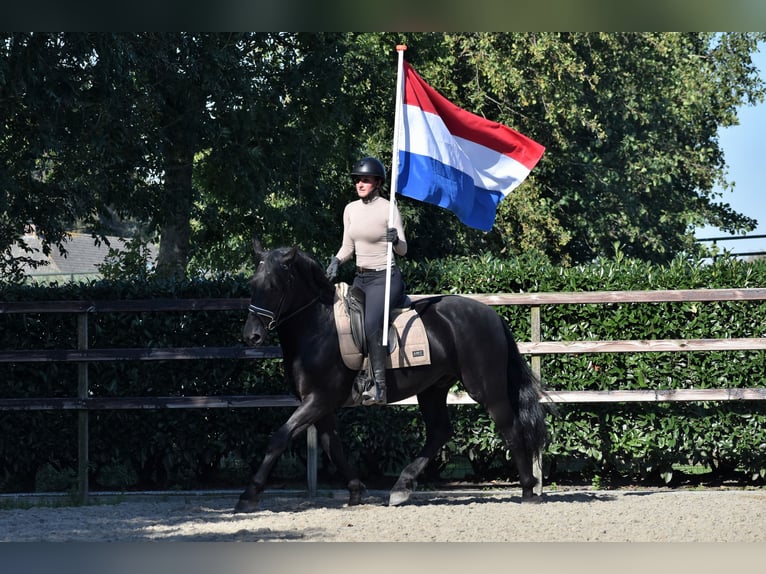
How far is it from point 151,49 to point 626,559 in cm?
846

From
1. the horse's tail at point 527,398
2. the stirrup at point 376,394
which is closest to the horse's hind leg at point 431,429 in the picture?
the horse's tail at point 527,398

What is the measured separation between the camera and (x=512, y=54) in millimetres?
19359

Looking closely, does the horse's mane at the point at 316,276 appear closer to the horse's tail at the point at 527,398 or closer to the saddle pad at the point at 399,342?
the saddle pad at the point at 399,342

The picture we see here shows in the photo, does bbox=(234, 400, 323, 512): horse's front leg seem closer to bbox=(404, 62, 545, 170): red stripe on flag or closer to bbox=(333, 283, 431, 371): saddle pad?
bbox=(333, 283, 431, 371): saddle pad

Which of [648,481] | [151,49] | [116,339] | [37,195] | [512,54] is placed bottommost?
[648,481]

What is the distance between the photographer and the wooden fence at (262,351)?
916 cm

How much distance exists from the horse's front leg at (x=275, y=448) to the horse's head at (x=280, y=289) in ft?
2.41

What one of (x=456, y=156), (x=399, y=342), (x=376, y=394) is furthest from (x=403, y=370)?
(x=456, y=156)

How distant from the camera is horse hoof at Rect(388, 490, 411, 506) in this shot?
8.41 m

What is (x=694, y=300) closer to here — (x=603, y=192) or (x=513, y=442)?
(x=513, y=442)

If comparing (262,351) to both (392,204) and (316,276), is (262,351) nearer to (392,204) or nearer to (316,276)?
(316,276)

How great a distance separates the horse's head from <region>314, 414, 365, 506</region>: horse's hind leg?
3.48 ft

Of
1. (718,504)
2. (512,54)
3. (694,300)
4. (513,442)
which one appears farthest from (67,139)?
(512,54)

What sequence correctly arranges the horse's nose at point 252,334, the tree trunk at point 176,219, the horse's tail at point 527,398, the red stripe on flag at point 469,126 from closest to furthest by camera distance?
the horse's nose at point 252,334, the red stripe on flag at point 469,126, the horse's tail at point 527,398, the tree trunk at point 176,219
